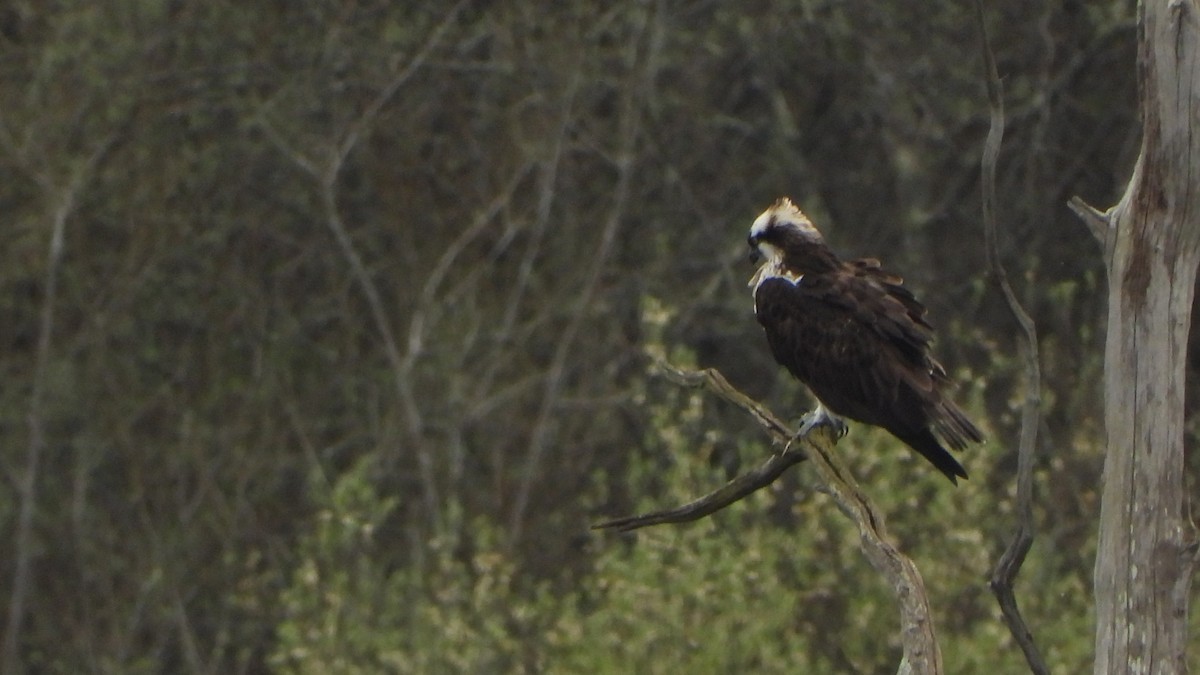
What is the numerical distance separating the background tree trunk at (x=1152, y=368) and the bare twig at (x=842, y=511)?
300mm

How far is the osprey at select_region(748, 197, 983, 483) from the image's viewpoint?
533 cm

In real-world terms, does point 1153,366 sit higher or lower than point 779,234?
lower

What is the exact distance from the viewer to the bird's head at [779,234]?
591 centimetres

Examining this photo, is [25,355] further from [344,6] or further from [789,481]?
[789,481]

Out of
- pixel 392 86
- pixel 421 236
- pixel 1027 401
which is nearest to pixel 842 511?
pixel 1027 401

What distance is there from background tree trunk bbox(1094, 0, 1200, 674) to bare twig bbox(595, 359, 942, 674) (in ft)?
0.99

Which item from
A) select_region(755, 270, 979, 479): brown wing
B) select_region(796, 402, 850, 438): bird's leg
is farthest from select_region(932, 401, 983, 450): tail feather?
select_region(796, 402, 850, 438): bird's leg

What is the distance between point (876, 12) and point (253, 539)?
12.9 feet

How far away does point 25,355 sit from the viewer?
37.9ft

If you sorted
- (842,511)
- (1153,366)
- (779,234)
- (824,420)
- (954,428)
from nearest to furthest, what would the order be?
(1153,366) < (842,511) < (954,428) < (824,420) < (779,234)

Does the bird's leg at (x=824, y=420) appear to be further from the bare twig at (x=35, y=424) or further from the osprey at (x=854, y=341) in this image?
the bare twig at (x=35, y=424)

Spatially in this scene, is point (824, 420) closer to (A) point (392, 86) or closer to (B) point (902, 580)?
(B) point (902, 580)

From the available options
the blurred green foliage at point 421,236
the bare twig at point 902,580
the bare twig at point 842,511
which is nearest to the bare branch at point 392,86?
the blurred green foliage at point 421,236

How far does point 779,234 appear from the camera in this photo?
19.5 feet
